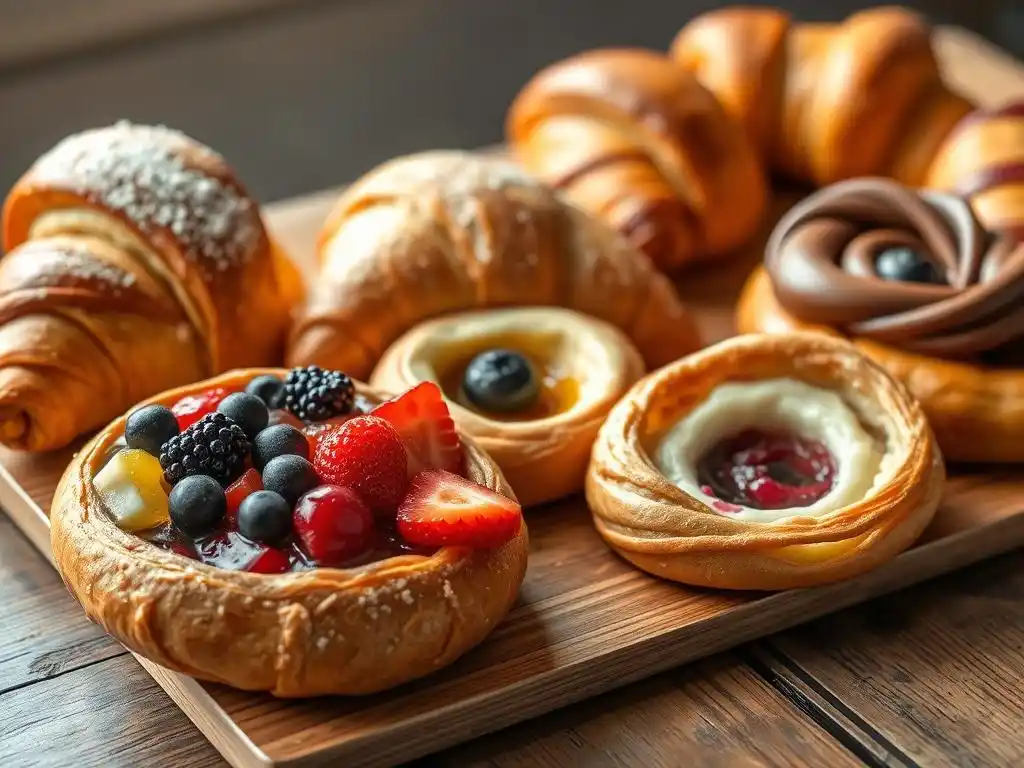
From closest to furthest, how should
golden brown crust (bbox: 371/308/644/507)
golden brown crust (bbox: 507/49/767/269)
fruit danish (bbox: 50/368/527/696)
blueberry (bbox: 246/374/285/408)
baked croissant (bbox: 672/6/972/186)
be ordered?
1. fruit danish (bbox: 50/368/527/696)
2. blueberry (bbox: 246/374/285/408)
3. golden brown crust (bbox: 371/308/644/507)
4. golden brown crust (bbox: 507/49/767/269)
5. baked croissant (bbox: 672/6/972/186)

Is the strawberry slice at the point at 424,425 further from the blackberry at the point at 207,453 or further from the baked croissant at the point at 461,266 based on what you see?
the baked croissant at the point at 461,266

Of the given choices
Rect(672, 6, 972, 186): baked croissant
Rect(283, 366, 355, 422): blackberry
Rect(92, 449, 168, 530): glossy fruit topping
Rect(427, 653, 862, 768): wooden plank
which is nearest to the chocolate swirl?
Rect(672, 6, 972, 186): baked croissant

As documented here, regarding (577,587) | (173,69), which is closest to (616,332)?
(577,587)

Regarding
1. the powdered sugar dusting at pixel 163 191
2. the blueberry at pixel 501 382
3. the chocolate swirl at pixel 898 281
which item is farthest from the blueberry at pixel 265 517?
the chocolate swirl at pixel 898 281

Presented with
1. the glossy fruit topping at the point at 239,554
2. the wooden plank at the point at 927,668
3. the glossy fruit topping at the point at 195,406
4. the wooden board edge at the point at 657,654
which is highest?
the glossy fruit topping at the point at 195,406

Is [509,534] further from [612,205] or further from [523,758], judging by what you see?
[612,205]

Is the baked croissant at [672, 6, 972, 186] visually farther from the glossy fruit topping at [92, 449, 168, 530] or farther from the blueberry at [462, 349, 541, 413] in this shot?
the glossy fruit topping at [92, 449, 168, 530]
